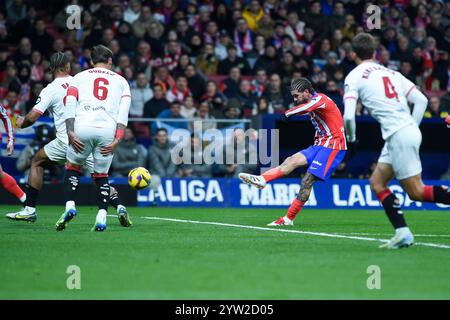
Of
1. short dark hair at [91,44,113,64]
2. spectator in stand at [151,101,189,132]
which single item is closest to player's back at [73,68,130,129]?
short dark hair at [91,44,113,64]

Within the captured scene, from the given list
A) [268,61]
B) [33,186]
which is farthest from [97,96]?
[268,61]

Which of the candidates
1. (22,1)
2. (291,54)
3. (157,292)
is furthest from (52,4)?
(157,292)

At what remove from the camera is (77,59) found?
21000 millimetres

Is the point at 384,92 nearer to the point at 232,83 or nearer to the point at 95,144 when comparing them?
the point at 95,144

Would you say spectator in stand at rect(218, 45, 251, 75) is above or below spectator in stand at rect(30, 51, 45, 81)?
above

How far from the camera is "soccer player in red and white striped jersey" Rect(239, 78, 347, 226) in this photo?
1246 cm

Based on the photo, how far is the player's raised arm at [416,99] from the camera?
9.06 meters

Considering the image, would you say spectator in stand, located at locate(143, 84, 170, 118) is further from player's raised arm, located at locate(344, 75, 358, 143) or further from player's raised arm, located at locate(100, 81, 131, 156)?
player's raised arm, located at locate(344, 75, 358, 143)

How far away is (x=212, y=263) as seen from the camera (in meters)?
7.91

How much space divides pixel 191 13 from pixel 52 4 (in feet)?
11.7

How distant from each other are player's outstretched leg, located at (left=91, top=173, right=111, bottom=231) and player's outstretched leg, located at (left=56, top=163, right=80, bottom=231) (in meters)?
0.26

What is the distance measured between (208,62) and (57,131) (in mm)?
10239
